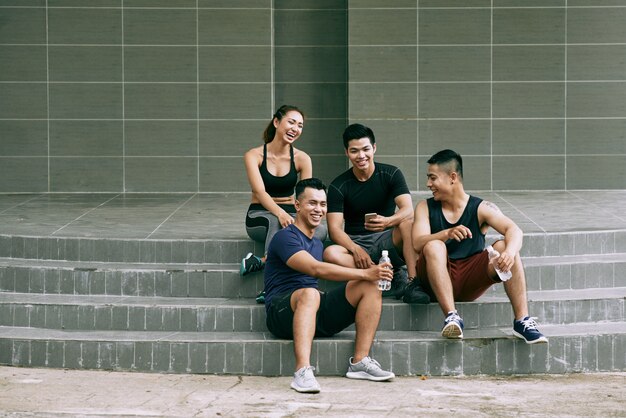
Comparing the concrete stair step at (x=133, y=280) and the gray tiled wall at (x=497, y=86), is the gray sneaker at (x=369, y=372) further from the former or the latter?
the gray tiled wall at (x=497, y=86)

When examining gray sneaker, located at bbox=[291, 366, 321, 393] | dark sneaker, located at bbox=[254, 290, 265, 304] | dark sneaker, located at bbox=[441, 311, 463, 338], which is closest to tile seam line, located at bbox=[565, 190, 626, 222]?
dark sneaker, located at bbox=[441, 311, 463, 338]

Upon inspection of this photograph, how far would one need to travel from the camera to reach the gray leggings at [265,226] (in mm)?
7344

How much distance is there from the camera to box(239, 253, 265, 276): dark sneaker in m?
7.27

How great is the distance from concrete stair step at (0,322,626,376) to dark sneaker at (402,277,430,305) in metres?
0.25

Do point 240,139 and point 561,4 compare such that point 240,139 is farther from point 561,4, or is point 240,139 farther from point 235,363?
point 235,363

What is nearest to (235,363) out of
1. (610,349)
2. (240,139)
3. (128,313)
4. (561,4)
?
(128,313)

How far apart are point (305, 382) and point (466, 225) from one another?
1.46 m

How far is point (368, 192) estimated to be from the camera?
719cm

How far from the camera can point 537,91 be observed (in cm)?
1137

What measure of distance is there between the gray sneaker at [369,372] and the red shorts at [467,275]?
707 millimetres

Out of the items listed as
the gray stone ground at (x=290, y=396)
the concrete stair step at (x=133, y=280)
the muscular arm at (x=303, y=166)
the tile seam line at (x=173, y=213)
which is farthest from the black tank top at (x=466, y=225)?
the tile seam line at (x=173, y=213)

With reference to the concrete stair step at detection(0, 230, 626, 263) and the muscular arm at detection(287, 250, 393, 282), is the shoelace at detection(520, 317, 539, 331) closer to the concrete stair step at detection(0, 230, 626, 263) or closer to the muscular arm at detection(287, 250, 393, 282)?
the muscular arm at detection(287, 250, 393, 282)

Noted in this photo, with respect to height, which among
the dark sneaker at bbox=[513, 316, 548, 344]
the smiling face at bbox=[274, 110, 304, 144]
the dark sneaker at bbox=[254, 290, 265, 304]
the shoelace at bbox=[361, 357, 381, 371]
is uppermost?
the smiling face at bbox=[274, 110, 304, 144]

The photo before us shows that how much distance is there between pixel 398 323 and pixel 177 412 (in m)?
1.73
